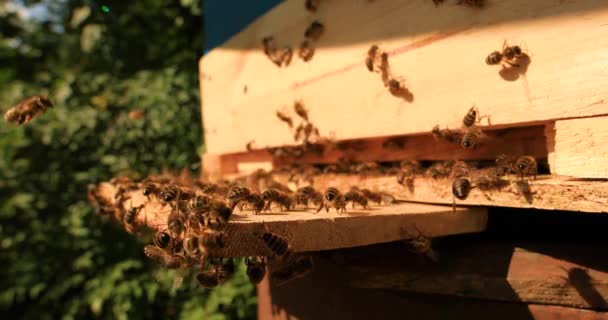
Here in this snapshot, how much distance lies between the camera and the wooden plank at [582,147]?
1.48m

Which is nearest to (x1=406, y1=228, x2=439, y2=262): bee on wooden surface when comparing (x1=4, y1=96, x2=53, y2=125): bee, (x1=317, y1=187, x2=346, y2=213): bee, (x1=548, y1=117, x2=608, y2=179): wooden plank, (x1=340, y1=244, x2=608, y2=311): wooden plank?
(x1=340, y1=244, x2=608, y2=311): wooden plank

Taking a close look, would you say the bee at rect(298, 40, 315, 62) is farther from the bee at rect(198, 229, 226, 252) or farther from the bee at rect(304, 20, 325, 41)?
the bee at rect(198, 229, 226, 252)

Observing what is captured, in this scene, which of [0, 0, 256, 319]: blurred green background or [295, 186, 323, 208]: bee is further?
[0, 0, 256, 319]: blurred green background

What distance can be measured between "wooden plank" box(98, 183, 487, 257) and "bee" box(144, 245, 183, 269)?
11 cm

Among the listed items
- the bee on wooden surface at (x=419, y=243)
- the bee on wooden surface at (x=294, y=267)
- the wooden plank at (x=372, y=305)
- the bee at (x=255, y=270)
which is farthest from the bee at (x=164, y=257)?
the bee on wooden surface at (x=419, y=243)

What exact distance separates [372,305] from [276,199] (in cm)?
55

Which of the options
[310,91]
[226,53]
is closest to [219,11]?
[226,53]

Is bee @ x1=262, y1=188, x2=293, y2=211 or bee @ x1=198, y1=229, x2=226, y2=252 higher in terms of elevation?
bee @ x1=262, y1=188, x2=293, y2=211

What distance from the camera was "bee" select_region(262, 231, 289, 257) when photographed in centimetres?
132

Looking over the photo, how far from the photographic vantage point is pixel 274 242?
1.32 m

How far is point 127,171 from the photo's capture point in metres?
5.69

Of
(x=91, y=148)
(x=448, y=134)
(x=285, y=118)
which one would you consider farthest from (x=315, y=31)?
(x=91, y=148)

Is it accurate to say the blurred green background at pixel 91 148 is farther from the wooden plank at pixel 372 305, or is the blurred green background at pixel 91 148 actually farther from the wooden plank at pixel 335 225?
the wooden plank at pixel 335 225

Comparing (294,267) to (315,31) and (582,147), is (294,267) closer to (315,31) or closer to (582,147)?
(582,147)
